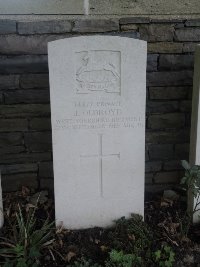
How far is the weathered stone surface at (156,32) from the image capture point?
110 inches

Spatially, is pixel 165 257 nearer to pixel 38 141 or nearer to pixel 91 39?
pixel 38 141

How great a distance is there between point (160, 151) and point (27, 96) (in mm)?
1149

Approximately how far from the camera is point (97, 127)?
2.54 metres

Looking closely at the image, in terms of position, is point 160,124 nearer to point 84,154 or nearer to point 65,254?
point 84,154

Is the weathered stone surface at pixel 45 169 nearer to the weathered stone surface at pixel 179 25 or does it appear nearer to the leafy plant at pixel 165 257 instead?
the leafy plant at pixel 165 257

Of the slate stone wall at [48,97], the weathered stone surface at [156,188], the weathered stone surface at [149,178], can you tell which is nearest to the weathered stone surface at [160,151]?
the slate stone wall at [48,97]

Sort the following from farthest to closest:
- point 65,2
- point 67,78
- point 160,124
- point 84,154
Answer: point 160,124
point 65,2
point 84,154
point 67,78

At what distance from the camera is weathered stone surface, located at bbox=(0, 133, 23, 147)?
293 centimetres

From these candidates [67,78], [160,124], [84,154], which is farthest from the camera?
[160,124]

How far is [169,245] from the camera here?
2568 millimetres

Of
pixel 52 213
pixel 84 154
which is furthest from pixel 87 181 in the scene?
pixel 52 213

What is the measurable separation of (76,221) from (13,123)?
2.88ft

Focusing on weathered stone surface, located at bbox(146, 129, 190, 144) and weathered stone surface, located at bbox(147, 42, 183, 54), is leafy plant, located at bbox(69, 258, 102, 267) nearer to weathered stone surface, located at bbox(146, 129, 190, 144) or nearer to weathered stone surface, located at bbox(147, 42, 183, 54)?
weathered stone surface, located at bbox(146, 129, 190, 144)

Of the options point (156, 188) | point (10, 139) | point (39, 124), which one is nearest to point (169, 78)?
point (156, 188)
